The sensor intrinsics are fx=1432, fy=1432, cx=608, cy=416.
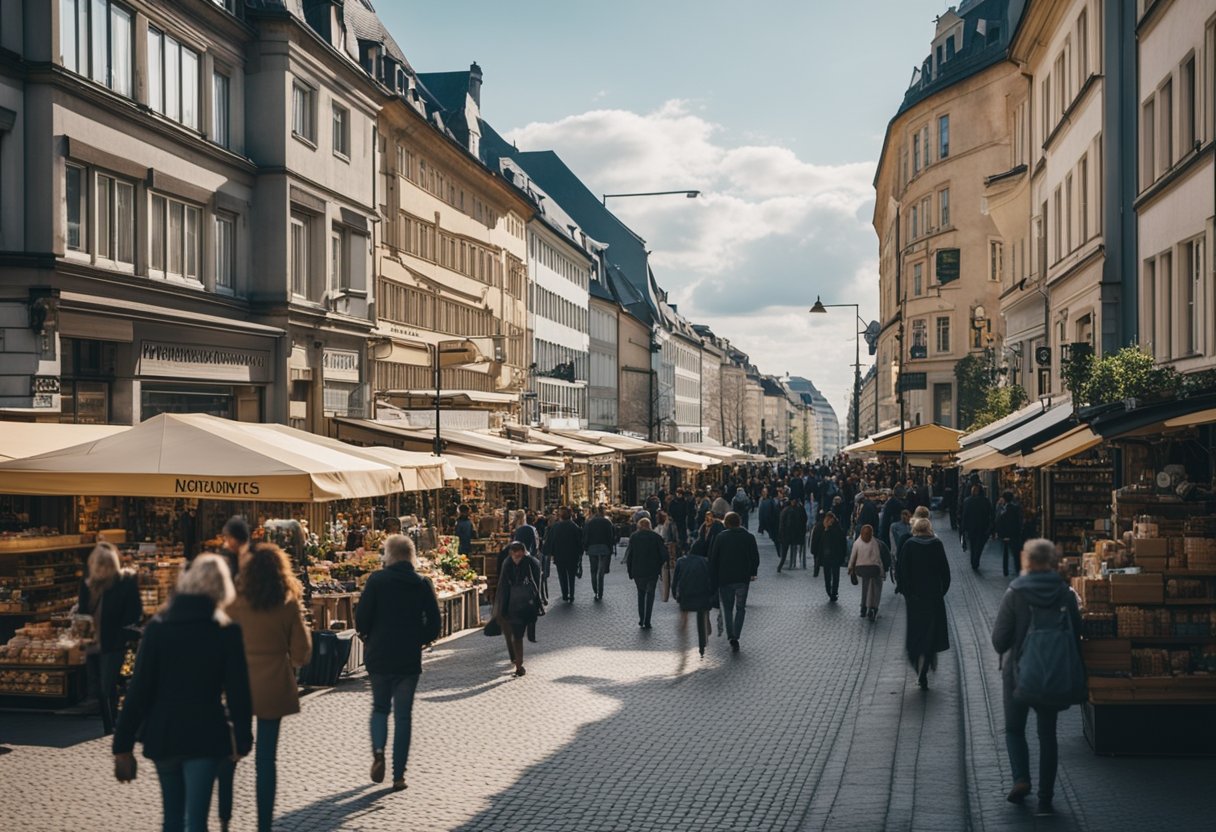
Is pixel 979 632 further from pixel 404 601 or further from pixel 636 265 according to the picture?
pixel 636 265

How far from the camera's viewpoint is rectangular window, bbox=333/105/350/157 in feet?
105

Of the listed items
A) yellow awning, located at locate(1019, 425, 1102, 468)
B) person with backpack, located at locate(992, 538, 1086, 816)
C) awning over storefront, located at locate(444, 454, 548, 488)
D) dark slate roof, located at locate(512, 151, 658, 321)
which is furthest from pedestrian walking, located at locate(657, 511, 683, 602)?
dark slate roof, located at locate(512, 151, 658, 321)

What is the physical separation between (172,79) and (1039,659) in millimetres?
19934

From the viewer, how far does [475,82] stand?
68.2m

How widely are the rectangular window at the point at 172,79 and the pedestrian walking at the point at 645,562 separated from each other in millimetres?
11129

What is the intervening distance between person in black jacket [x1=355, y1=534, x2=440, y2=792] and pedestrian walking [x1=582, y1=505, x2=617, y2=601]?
14792mm

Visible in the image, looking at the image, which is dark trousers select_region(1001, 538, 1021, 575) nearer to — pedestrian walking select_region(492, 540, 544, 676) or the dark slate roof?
pedestrian walking select_region(492, 540, 544, 676)

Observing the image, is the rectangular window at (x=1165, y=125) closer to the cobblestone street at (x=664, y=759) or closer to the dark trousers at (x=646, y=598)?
the cobblestone street at (x=664, y=759)

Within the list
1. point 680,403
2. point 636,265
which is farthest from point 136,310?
point 680,403

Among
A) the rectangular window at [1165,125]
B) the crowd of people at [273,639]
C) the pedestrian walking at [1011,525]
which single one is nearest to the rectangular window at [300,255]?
the crowd of people at [273,639]

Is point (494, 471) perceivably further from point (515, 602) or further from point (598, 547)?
point (515, 602)

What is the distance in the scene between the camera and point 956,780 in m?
10.5

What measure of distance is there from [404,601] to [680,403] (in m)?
123

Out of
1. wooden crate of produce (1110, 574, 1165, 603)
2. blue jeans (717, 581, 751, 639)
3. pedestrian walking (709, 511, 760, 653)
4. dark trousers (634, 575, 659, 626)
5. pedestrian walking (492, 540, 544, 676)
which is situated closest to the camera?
wooden crate of produce (1110, 574, 1165, 603)
